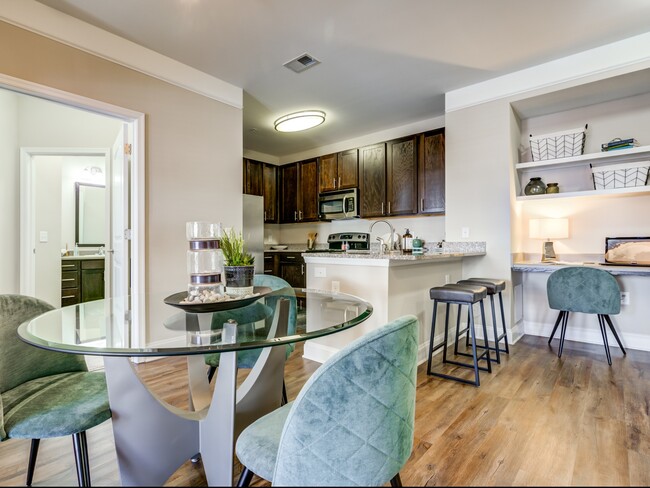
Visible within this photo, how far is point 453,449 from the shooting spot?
154 cm

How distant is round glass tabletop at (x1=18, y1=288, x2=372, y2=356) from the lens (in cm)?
→ 97

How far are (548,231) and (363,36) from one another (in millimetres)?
2572

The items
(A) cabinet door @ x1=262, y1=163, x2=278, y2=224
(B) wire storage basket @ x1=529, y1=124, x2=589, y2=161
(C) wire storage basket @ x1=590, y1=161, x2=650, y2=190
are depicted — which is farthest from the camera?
(A) cabinet door @ x1=262, y1=163, x2=278, y2=224

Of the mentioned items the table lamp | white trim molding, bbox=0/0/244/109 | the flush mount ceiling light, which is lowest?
the table lamp

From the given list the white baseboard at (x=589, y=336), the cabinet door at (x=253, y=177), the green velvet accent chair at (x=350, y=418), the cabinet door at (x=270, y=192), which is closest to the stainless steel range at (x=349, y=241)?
the cabinet door at (x=270, y=192)

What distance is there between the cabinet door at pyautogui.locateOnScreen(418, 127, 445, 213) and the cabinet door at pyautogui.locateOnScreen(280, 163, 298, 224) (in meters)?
2.24

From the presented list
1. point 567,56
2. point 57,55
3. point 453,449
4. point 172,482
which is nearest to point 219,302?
point 172,482

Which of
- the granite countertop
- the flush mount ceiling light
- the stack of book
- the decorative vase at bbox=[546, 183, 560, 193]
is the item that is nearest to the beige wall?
the flush mount ceiling light

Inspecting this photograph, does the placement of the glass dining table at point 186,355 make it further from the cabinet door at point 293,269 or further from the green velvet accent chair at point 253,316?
the cabinet door at point 293,269

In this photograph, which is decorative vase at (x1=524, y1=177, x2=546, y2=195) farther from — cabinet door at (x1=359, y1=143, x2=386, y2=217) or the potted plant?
the potted plant

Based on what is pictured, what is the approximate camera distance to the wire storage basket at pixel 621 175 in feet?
9.21

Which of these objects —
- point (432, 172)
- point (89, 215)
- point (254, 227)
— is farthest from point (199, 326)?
point (89, 215)

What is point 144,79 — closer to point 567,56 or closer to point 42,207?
point 42,207

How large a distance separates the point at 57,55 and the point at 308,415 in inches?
A: 116
